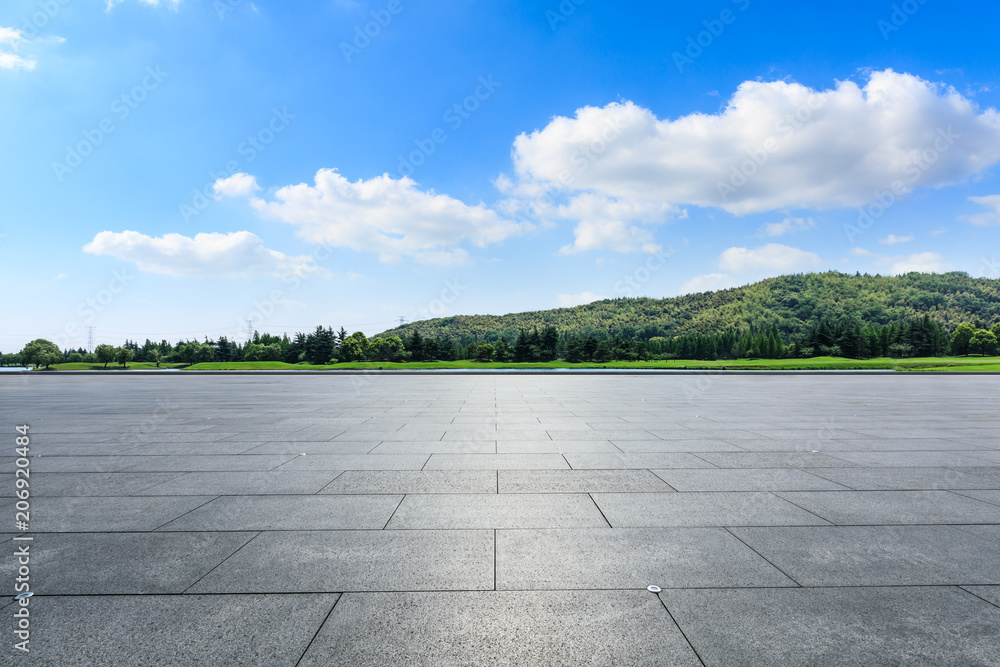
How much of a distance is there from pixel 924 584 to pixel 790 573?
34.3 inches

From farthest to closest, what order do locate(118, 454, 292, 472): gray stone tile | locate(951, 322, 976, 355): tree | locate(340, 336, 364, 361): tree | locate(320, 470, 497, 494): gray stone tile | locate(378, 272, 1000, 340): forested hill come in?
locate(378, 272, 1000, 340): forested hill, locate(340, 336, 364, 361): tree, locate(951, 322, 976, 355): tree, locate(118, 454, 292, 472): gray stone tile, locate(320, 470, 497, 494): gray stone tile

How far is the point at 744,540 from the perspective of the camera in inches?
166

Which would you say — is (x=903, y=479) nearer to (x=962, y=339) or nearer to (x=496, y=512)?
(x=496, y=512)

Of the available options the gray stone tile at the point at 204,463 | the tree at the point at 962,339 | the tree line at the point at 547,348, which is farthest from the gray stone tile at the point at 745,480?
the tree at the point at 962,339

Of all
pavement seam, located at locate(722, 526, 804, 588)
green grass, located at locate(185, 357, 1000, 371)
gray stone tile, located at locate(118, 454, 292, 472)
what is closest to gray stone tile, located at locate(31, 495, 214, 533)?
gray stone tile, located at locate(118, 454, 292, 472)

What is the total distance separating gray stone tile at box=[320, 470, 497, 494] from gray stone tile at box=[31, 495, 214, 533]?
1521 mm

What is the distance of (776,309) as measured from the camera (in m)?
133

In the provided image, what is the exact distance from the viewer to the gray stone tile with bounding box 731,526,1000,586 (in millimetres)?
3504

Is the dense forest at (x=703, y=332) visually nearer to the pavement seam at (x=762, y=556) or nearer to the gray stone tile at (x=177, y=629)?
the gray stone tile at (x=177, y=629)

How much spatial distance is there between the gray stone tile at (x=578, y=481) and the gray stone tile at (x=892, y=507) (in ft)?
5.13

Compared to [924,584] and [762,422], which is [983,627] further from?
[762,422]

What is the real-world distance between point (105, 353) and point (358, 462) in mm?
72974

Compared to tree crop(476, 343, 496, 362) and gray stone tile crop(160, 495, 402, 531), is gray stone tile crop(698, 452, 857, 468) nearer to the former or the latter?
gray stone tile crop(160, 495, 402, 531)

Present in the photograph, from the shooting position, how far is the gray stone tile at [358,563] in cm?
340
